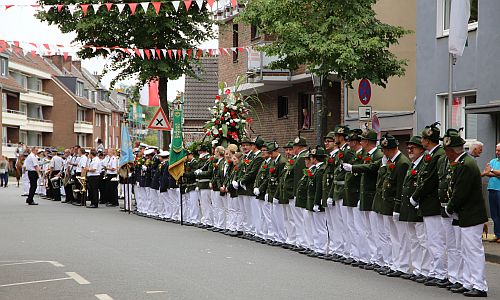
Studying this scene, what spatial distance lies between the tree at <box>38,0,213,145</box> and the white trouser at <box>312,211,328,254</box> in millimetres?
15844

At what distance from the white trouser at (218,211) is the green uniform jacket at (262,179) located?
286 centimetres

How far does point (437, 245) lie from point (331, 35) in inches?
425

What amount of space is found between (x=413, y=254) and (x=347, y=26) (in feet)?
34.8

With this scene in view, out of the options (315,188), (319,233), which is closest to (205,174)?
(315,188)

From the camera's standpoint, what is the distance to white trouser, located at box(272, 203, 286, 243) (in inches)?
709

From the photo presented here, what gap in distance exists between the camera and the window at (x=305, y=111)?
35672 mm

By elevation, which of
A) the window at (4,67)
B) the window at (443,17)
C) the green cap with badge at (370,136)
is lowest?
the green cap with badge at (370,136)

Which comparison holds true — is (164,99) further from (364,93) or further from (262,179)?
(262,179)

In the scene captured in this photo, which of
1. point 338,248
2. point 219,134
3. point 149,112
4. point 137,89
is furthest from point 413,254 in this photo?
point 149,112

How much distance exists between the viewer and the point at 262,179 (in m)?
18.7

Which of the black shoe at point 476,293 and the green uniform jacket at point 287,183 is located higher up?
the green uniform jacket at point 287,183

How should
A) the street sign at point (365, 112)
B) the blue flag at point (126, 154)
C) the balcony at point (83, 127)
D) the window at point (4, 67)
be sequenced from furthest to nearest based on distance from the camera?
the balcony at point (83, 127) < the window at point (4, 67) < the blue flag at point (126, 154) < the street sign at point (365, 112)

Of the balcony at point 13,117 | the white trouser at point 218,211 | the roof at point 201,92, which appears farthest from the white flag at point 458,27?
the balcony at point 13,117

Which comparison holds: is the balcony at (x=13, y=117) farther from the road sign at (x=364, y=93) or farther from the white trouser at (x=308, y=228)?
the white trouser at (x=308, y=228)
